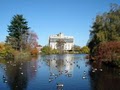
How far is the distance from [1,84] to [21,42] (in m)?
52.3

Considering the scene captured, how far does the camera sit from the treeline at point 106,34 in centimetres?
4908

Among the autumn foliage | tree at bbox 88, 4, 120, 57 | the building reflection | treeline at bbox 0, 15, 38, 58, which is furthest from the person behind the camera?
treeline at bbox 0, 15, 38, 58

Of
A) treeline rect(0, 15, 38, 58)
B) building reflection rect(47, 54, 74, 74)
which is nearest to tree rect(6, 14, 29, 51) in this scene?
treeline rect(0, 15, 38, 58)

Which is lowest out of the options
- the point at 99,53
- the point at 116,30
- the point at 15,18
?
the point at 99,53

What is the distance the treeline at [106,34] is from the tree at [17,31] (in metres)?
27.8

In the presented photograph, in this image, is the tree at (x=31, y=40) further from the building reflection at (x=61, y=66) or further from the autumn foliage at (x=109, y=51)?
the autumn foliage at (x=109, y=51)

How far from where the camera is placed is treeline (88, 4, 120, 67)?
161ft

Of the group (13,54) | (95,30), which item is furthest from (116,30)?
(13,54)

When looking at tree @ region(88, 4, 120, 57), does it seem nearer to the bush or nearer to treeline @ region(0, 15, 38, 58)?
the bush

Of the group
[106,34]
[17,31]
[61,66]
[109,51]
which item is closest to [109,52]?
[109,51]

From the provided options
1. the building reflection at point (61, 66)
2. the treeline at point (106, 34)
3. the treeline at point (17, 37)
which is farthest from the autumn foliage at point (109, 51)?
the treeline at point (17, 37)

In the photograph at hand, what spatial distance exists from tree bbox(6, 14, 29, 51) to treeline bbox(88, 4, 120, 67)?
2779cm

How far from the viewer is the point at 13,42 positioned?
3108 inches

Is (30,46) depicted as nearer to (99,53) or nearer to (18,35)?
(18,35)
